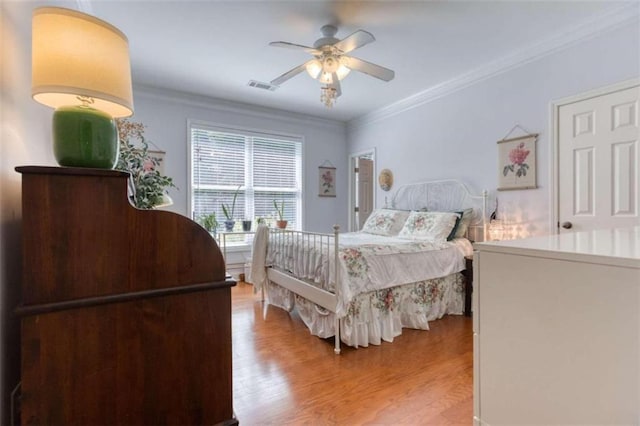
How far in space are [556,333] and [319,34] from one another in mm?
Answer: 2889

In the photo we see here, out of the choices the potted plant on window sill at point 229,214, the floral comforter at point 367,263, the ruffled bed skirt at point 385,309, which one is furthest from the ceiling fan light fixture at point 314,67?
the potted plant on window sill at point 229,214

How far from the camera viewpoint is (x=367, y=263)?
8.24ft

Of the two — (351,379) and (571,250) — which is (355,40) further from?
(351,379)

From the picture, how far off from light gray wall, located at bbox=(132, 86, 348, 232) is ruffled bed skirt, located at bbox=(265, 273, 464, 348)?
226 centimetres

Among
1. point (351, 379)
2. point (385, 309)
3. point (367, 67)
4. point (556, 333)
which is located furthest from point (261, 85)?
point (556, 333)

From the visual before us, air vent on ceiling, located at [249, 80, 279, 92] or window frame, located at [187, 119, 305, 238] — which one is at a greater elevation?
air vent on ceiling, located at [249, 80, 279, 92]

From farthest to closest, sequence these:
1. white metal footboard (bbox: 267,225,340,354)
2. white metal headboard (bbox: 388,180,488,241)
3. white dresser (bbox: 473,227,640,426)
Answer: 1. white metal headboard (bbox: 388,180,488,241)
2. white metal footboard (bbox: 267,225,340,354)
3. white dresser (bbox: 473,227,640,426)

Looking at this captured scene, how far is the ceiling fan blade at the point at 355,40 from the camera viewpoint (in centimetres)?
220

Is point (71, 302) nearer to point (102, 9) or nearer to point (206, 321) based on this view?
point (206, 321)

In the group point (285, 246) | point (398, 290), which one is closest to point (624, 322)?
point (398, 290)

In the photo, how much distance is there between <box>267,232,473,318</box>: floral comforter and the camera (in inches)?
94.2

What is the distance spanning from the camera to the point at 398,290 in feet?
8.98

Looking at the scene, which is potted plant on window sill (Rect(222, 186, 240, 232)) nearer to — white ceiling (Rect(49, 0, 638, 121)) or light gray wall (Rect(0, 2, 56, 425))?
white ceiling (Rect(49, 0, 638, 121))

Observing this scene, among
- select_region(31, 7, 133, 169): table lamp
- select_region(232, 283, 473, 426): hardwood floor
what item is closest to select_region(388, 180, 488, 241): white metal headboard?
select_region(232, 283, 473, 426): hardwood floor
